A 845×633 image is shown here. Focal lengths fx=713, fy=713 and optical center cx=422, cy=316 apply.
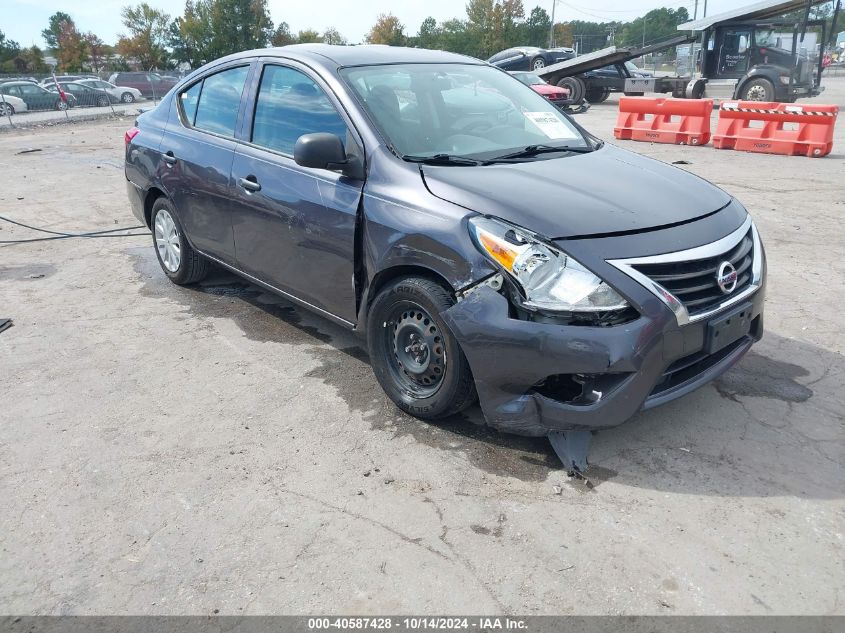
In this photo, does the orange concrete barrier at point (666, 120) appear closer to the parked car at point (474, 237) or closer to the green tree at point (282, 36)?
the parked car at point (474, 237)

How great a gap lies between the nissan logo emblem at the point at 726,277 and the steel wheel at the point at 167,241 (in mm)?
3972

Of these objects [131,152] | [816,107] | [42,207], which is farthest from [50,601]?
[816,107]

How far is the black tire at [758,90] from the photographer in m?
18.4

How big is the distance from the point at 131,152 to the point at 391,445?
12.5 feet

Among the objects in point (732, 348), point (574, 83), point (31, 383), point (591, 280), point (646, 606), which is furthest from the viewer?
point (574, 83)

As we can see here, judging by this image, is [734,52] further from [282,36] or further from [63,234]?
[282,36]

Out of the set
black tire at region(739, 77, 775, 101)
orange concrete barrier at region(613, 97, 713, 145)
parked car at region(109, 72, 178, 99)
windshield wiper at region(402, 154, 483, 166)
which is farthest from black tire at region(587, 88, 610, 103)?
parked car at region(109, 72, 178, 99)

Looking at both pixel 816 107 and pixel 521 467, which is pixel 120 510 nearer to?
pixel 521 467

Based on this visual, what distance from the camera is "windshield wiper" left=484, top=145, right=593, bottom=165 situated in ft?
12.5

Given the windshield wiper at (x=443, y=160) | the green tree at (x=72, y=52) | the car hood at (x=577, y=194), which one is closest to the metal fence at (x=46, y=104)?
the windshield wiper at (x=443, y=160)

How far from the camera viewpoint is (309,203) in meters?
3.92

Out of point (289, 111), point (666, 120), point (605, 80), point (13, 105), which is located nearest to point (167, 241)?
point (289, 111)

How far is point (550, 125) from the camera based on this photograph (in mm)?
4359

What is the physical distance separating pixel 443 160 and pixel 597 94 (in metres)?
23.7
